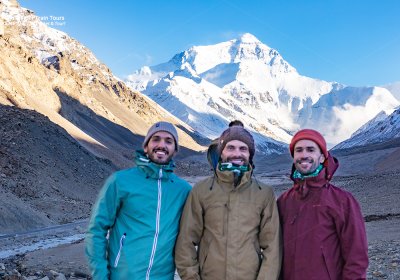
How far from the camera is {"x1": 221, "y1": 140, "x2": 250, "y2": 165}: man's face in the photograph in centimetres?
467

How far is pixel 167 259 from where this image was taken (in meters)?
4.65

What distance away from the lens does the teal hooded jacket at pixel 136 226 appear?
4520mm

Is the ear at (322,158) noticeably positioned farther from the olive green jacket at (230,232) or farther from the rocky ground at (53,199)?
the rocky ground at (53,199)

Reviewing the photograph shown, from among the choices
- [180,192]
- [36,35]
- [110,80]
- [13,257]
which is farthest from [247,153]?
[36,35]

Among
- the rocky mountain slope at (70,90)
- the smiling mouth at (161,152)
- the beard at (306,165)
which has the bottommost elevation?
the beard at (306,165)

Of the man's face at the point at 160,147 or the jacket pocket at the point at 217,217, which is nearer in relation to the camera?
the jacket pocket at the point at 217,217

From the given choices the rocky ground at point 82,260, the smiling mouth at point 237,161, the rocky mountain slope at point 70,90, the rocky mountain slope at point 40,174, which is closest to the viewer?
the smiling mouth at point 237,161

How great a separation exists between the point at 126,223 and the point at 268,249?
1395 millimetres

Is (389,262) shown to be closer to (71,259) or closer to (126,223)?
(126,223)

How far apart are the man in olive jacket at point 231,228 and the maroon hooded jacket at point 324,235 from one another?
0.16 m

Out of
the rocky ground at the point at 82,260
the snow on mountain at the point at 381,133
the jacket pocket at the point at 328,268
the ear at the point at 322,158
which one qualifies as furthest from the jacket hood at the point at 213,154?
the snow on mountain at the point at 381,133

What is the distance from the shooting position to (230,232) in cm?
450

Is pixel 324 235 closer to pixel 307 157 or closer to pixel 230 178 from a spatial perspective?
pixel 307 157

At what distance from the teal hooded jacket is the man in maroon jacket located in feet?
3.75
